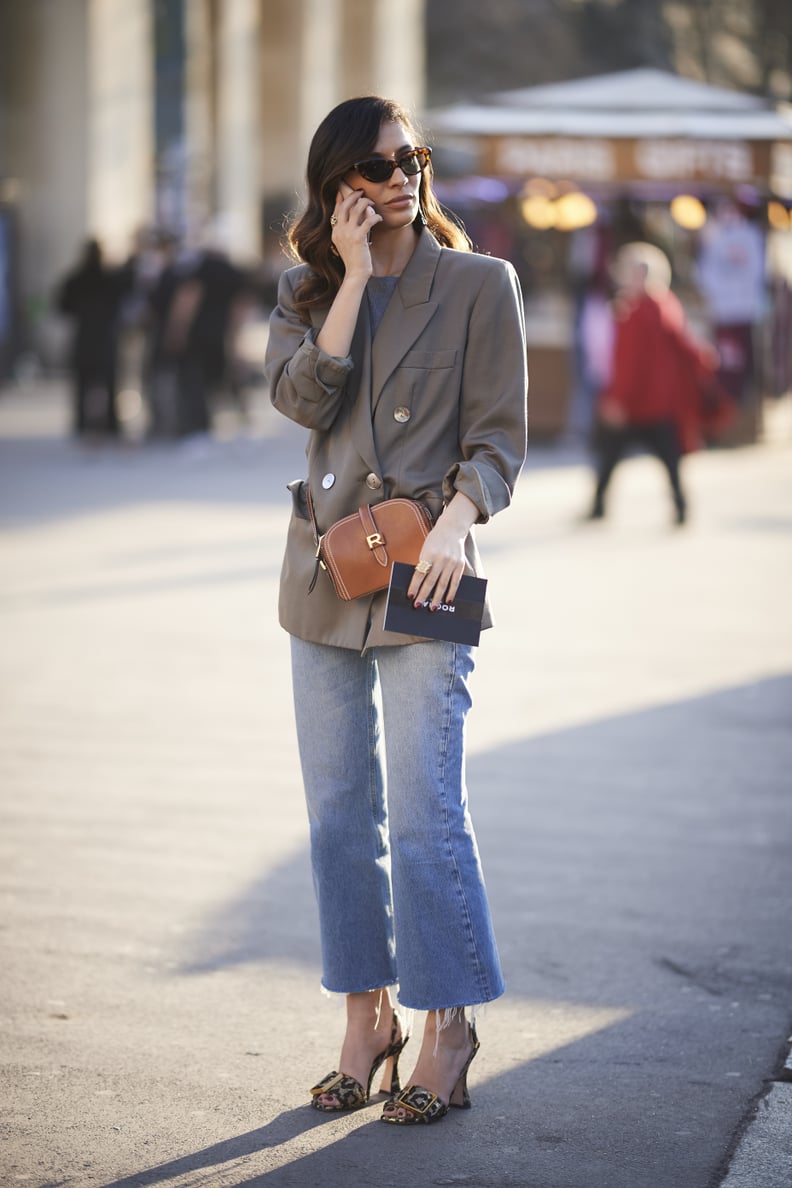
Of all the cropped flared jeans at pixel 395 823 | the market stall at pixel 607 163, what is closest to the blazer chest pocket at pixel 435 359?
the cropped flared jeans at pixel 395 823

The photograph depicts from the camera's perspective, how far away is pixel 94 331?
16.8m

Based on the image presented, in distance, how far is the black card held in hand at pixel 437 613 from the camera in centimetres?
332

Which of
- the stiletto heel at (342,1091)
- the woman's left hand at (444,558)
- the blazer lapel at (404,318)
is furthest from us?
the stiletto heel at (342,1091)

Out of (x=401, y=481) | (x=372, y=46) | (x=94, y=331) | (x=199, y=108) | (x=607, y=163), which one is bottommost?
(x=401, y=481)

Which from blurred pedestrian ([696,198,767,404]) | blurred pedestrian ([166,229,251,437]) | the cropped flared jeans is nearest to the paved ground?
the cropped flared jeans

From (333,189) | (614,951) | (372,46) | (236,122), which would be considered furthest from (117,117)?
(333,189)

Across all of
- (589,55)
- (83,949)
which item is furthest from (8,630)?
(589,55)

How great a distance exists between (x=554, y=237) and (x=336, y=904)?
2280 centimetres

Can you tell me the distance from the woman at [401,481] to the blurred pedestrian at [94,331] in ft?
44.3

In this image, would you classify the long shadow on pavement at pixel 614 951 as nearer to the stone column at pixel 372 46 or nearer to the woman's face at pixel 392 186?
the woman's face at pixel 392 186

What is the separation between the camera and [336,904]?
3.59 meters

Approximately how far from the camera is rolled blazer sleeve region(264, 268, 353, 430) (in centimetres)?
336

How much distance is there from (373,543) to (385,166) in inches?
28.3

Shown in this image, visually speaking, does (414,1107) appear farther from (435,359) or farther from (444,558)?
(435,359)
